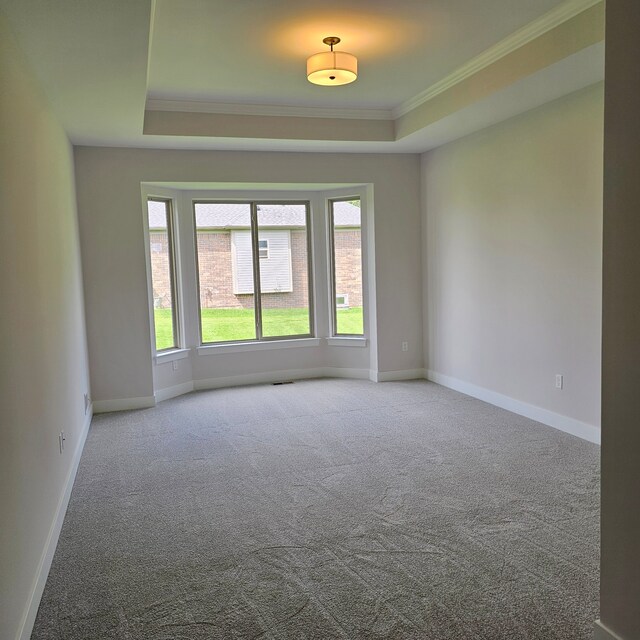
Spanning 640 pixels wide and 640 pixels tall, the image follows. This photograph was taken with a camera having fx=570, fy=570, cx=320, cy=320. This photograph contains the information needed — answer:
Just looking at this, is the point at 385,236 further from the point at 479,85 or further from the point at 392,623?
the point at 392,623

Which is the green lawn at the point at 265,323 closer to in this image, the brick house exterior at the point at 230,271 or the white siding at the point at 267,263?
the brick house exterior at the point at 230,271

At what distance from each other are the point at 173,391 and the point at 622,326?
5.11 meters

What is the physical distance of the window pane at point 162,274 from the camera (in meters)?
6.16

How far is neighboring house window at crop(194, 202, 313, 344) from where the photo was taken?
6668 mm

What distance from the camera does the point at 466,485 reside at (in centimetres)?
359

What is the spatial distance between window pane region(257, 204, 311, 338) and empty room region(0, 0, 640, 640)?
0.12 feet

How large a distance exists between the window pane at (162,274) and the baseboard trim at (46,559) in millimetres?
2274

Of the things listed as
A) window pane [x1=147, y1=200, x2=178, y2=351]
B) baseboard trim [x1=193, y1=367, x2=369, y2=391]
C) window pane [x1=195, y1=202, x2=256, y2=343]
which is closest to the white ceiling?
window pane [x1=147, y1=200, x2=178, y2=351]

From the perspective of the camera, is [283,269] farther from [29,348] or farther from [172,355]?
[29,348]

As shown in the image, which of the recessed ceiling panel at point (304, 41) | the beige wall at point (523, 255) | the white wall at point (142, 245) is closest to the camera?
the recessed ceiling panel at point (304, 41)

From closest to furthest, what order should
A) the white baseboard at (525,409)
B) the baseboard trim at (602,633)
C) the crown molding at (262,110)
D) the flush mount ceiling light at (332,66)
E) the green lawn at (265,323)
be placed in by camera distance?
the baseboard trim at (602,633) < the flush mount ceiling light at (332,66) < the white baseboard at (525,409) < the crown molding at (262,110) < the green lawn at (265,323)

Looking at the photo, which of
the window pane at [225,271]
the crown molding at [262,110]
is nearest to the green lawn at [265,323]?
the window pane at [225,271]

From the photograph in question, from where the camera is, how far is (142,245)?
571 centimetres

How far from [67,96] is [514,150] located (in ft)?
11.7
